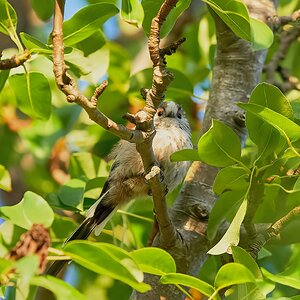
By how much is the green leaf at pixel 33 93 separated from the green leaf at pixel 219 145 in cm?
68

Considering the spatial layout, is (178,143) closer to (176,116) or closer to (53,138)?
(176,116)

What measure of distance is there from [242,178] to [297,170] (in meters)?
0.18

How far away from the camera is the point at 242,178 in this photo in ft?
7.14

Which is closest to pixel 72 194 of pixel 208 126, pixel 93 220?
pixel 93 220

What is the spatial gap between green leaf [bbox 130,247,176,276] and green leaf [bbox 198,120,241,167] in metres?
0.43

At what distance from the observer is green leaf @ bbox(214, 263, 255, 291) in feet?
5.43

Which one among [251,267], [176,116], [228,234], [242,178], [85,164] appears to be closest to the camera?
[251,267]

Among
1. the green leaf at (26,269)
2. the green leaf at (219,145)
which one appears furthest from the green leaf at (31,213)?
the green leaf at (219,145)

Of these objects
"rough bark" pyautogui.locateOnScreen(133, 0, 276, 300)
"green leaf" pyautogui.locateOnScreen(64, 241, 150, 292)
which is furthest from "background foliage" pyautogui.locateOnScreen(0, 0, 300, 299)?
"rough bark" pyautogui.locateOnScreen(133, 0, 276, 300)

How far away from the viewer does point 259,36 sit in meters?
1.96

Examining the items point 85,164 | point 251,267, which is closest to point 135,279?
point 251,267

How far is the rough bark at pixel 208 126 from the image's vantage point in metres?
2.44

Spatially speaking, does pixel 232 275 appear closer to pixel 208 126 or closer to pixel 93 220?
pixel 208 126

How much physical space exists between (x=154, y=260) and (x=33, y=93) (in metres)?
1.01
